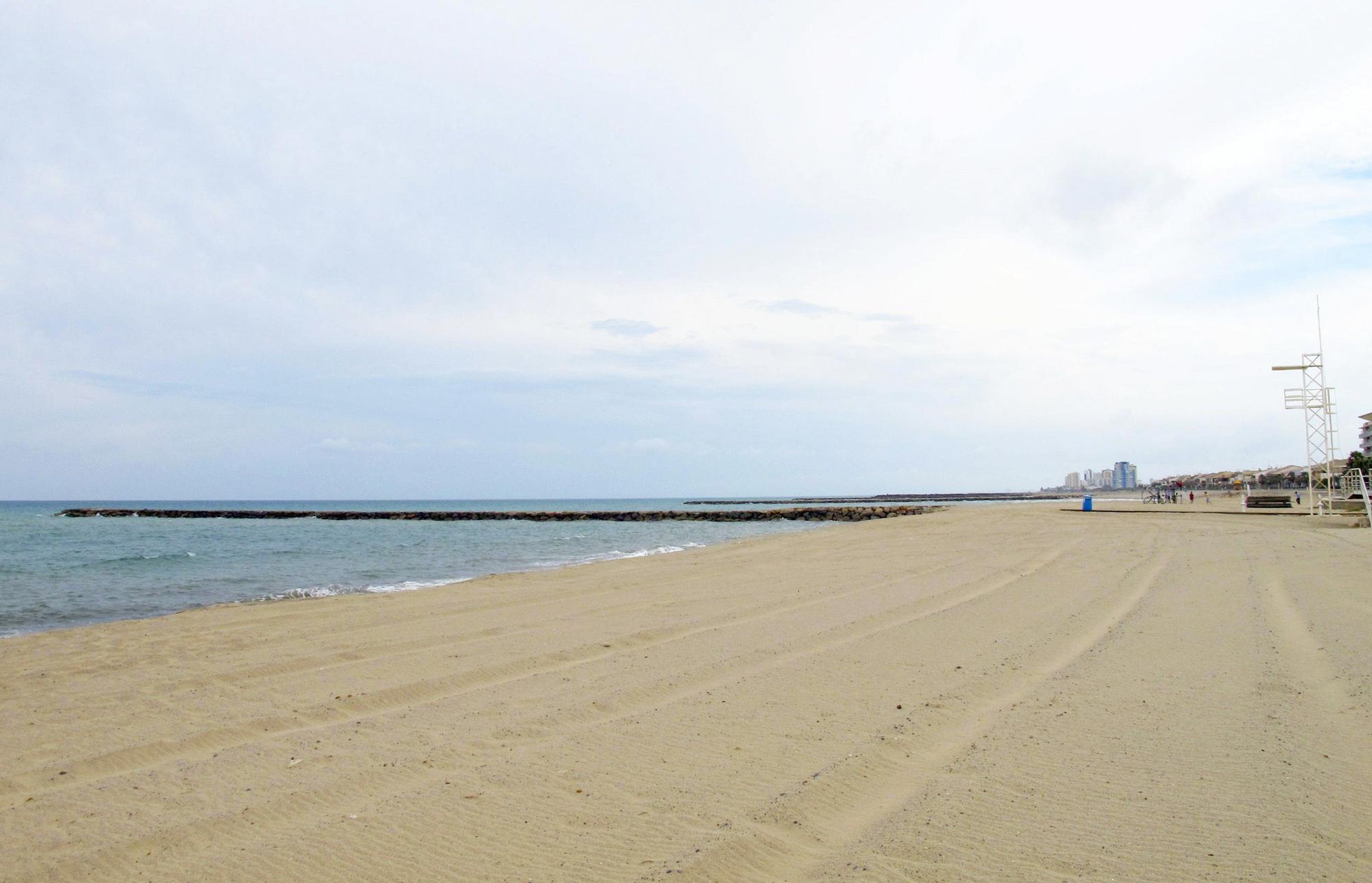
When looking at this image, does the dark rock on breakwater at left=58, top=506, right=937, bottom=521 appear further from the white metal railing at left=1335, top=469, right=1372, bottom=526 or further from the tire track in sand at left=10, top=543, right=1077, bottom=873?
the tire track in sand at left=10, top=543, right=1077, bottom=873

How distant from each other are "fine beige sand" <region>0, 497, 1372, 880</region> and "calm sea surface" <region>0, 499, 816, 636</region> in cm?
520

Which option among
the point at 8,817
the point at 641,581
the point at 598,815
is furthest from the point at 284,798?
the point at 641,581

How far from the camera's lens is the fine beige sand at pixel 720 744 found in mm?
3258

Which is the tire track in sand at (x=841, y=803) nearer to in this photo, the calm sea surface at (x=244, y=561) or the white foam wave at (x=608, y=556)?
the calm sea surface at (x=244, y=561)

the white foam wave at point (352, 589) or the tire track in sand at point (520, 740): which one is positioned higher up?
the tire track in sand at point (520, 740)

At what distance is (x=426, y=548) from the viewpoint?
2862 cm

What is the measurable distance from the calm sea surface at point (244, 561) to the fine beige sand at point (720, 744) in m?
5.20

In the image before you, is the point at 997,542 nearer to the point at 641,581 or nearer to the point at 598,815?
the point at 641,581

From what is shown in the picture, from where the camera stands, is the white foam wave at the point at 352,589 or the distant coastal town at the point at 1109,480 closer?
the white foam wave at the point at 352,589

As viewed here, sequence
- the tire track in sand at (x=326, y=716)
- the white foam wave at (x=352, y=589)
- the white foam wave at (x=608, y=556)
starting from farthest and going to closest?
the white foam wave at (x=608, y=556) < the white foam wave at (x=352, y=589) < the tire track in sand at (x=326, y=716)

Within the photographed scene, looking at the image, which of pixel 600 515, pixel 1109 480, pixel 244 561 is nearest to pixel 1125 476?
pixel 1109 480

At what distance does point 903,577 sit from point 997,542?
289 inches

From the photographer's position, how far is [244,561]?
2273 centimetres

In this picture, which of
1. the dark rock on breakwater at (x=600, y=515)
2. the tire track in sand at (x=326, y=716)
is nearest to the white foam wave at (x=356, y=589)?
the tire track in sand at (x=326, y=716)
